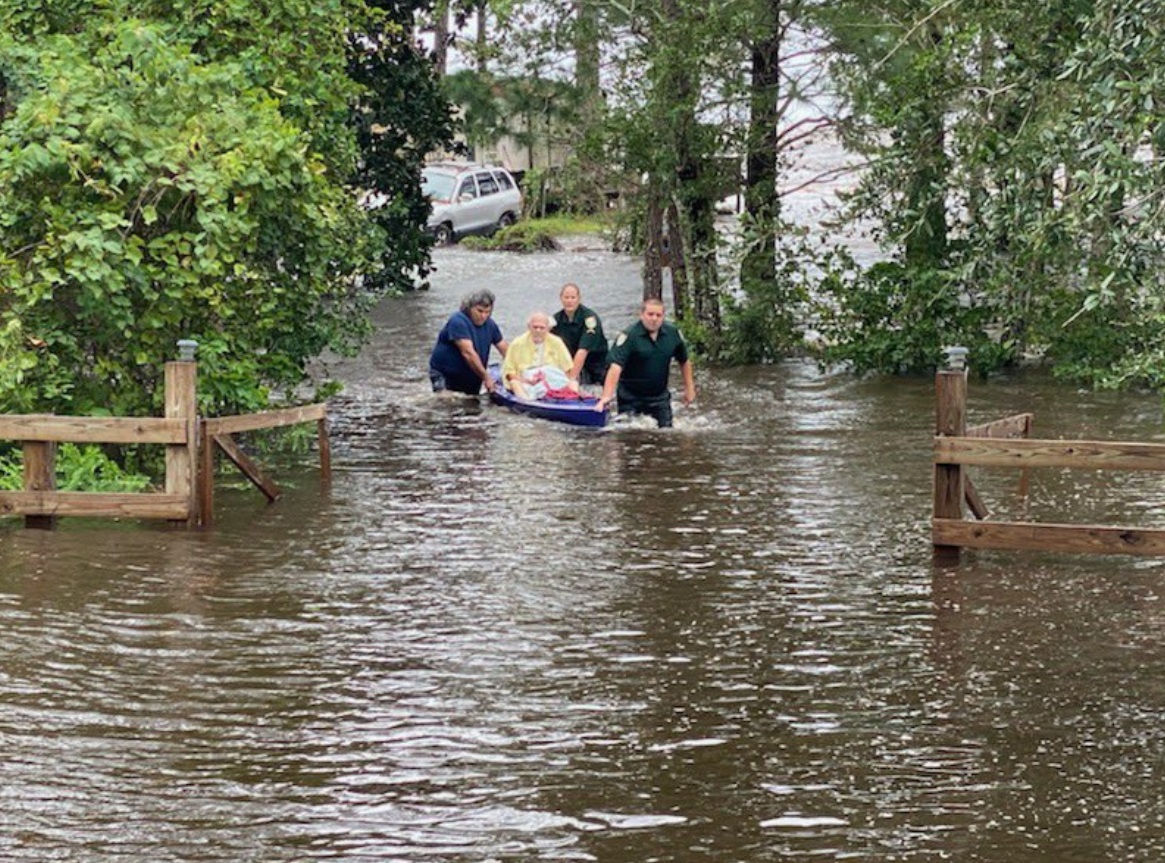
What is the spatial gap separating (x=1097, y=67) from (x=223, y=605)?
5989 millimetres

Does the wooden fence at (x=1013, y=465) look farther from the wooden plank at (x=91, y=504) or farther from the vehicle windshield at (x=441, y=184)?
the vehicle windshield at (x=441, y=184)

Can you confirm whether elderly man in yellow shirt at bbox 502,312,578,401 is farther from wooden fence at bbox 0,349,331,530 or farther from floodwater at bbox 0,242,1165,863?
wooden fence at bbox 0,349,331,530

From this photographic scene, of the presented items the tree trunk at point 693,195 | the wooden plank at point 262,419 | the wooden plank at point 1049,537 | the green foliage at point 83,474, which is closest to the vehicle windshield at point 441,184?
the tree trunk at point 693,195

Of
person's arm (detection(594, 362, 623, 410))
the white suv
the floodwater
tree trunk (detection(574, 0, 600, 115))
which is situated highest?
tree trunk (detection(574, 0, 600, 115))

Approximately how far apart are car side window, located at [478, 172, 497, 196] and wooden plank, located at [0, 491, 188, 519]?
3573cm

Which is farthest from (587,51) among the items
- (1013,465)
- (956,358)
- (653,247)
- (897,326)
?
(1013,465)

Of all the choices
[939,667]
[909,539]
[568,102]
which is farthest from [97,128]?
[568,102]

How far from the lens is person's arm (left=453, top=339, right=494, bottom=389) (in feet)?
75.8

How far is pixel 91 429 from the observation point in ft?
46.9

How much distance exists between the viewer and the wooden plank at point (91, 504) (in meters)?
14.5

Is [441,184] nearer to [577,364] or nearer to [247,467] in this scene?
[577,364]

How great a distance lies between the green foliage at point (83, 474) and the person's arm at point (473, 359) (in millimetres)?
7493

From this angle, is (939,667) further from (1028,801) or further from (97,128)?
(97,128)

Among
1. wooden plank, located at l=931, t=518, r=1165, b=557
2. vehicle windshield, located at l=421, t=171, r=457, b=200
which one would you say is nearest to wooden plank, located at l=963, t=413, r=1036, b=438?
wooden plank, located at l=931, t=518, r=1165, b=557
